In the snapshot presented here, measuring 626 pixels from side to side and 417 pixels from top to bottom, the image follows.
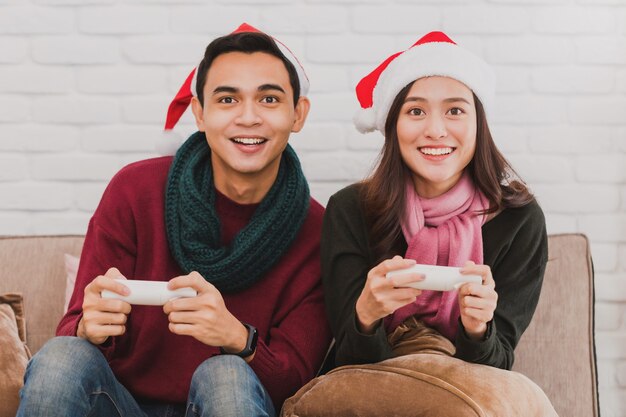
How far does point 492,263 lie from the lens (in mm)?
1673

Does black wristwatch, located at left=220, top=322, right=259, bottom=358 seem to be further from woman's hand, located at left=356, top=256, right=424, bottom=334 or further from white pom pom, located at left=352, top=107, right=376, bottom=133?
white pom pom, located at left=352, top=107, right=376, bottom=133

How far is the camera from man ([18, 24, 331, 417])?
167 cm

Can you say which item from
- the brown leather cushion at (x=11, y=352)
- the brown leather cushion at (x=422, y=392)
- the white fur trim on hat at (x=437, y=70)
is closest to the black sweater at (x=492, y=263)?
the brown leather cushion at (x=422, y=392)

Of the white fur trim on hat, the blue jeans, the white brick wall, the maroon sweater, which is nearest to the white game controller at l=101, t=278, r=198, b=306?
the blue jeans

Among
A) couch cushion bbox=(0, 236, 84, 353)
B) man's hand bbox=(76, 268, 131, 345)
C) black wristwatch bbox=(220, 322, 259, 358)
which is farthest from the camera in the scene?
couch cushion bbox=(0, 236, 84, 353)

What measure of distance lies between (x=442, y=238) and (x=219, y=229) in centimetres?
48

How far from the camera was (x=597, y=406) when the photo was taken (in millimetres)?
1836

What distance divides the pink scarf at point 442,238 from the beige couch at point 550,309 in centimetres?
33

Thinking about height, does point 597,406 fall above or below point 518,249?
below

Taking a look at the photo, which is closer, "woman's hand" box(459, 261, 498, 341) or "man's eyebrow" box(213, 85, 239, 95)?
"woman's hand" box(459, 261, 498, 341)

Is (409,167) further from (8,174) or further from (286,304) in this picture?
(8,174)

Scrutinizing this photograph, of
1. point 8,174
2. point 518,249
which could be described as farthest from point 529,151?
point 8,174

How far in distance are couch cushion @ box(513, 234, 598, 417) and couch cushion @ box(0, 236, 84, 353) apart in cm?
113

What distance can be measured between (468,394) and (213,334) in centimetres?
48
